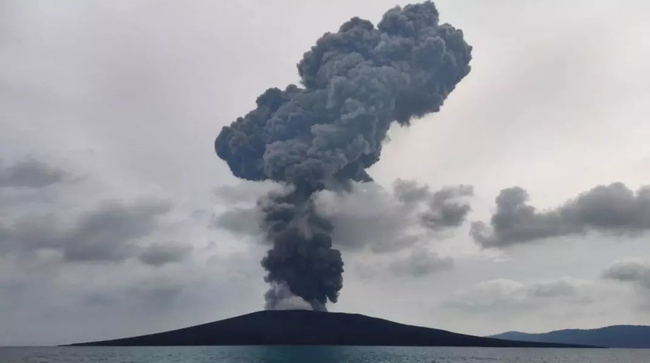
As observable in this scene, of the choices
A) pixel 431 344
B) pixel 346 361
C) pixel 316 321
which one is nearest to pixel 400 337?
pixel 431 344

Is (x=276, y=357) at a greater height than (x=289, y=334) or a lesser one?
lesser

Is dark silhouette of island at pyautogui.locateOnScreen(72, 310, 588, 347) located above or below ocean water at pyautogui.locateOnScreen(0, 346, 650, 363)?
above

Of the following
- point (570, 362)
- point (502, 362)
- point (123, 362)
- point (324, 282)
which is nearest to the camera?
point (123, 362)

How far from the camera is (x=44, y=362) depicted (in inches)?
4139

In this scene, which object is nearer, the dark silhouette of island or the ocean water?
the ocean water

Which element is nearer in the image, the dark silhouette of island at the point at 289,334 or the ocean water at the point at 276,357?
the ocean water at the point at 276,357

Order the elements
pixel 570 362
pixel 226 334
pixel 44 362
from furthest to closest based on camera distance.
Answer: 1. pixel 226 334
2. pixel 570 362
3. pixel 44 362

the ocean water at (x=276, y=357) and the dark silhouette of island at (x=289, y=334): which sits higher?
the dark silhouette of island at (x=289, y=334)

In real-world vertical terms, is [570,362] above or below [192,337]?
below

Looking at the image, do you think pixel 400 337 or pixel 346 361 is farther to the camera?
pixel 400 337

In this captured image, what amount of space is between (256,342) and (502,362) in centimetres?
8068

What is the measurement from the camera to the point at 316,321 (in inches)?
7146

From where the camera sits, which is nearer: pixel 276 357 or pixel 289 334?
pixel 276 357

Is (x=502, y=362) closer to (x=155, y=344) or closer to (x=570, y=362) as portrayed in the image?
(x=570, y=362)
